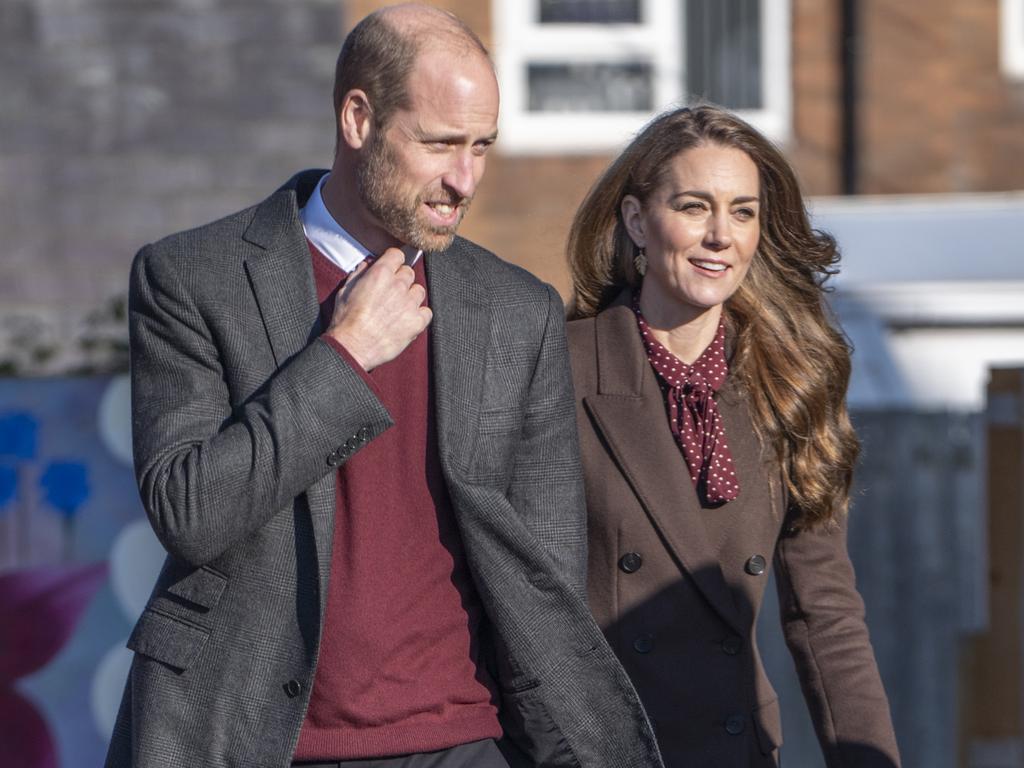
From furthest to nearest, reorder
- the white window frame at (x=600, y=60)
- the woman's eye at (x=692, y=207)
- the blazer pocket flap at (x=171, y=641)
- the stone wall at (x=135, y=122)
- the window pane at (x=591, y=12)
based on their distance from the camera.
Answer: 1. the window pane at (x=591, y=12)
2. the white window frame at (x=600, y=60)
3. the stone wall at (x=135, y=122)
4. the woman's eye at (x=692, y=207)
5. the blazer pocket flap at (x=171, y=641)

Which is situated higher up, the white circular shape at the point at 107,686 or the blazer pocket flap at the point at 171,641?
the blazer pocket flap at the point at 171,641

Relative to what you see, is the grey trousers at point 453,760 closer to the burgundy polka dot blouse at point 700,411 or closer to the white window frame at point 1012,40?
the burgundy polka dot blouse at point 700,411

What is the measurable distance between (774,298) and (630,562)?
691mm

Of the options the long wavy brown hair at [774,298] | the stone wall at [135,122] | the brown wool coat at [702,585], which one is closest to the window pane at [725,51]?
the stone wall at [135,122]

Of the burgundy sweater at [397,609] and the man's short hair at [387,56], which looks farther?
the man's short hair at [387,56]

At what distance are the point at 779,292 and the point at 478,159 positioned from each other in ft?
3.34

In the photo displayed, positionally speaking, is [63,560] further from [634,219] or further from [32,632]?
[634,219]

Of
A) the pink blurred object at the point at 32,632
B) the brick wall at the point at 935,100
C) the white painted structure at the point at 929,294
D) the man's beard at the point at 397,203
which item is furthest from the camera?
the brick wall at the point at 935,100

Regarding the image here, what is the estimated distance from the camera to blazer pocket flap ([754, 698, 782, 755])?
10.2 ft

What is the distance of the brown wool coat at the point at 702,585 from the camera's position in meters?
3.06

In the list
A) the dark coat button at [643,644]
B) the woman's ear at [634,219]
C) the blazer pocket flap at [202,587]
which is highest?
the woman's ear at [634,219]

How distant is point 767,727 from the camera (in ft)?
10.2

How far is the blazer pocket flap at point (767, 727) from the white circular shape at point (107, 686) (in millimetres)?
2333

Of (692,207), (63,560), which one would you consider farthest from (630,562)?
(63,560)
